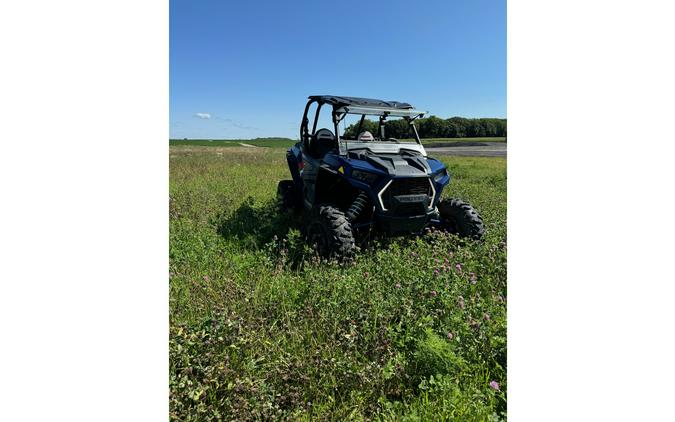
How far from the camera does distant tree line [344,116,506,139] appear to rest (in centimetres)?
230

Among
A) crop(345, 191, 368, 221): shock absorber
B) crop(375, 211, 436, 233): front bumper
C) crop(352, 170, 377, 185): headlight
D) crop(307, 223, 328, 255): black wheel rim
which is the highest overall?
crop(352, 170, 377, 185): headlight

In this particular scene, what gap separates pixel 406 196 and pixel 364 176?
492 millimetres

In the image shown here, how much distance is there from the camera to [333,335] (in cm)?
236

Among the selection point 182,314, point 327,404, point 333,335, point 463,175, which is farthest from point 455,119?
point 463,175

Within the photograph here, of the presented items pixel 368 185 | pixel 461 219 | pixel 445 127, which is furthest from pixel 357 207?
pixel 461 219

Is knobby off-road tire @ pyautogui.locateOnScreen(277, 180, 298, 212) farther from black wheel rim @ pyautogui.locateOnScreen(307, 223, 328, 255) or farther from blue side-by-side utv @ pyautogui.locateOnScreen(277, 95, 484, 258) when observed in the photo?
black wheel rim @ pyautogui.locateOnScreen(307, 223, 328, 255)

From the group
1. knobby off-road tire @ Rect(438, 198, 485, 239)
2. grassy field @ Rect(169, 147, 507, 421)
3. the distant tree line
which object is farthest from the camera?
knobby off-road tire @ Rect(438, 198, 485, 239)

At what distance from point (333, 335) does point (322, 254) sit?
1562 mm

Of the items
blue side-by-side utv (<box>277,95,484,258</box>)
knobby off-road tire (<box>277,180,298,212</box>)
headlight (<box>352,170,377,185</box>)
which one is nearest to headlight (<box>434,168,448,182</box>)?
blue side-by-side utv (<box>277,95,484,258</box>)

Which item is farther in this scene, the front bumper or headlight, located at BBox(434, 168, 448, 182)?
headlight, located at BBox(434, 168, 448, 182)

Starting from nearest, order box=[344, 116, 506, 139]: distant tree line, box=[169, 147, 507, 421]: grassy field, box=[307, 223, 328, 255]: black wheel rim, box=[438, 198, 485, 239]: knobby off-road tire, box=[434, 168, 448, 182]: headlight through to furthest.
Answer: box=[169, 147, 507, 421]: grassy field < box=[344, 116, 506, 139]: distant tree line < box=[307, 223, 328, 255]: black wheel rim < box=[434, 168, 448, 182]: headlight < box=[438, 198, 485, 239]: knobby off-road tire

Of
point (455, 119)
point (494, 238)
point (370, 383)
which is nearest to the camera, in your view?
point (370, 383)

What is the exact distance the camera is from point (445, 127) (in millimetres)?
3523
